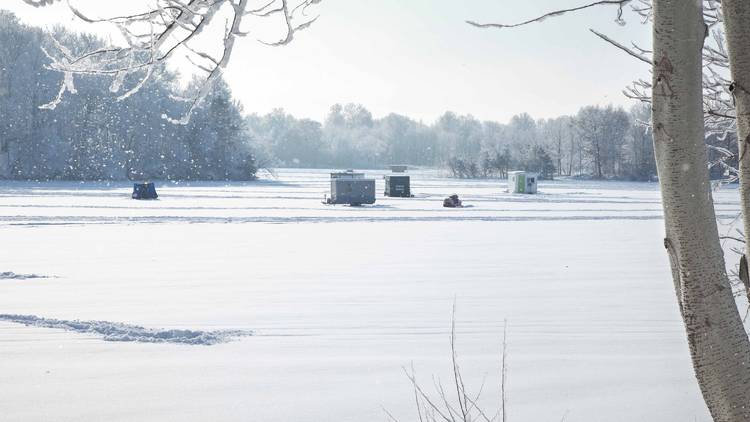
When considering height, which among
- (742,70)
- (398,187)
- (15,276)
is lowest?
(15,276)

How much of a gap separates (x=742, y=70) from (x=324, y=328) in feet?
20.1

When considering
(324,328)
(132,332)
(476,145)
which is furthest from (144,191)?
(476,145)

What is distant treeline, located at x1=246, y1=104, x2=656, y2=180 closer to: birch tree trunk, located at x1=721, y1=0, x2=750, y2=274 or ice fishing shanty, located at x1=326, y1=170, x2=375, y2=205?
ice fishing shanty, located at x1=326, y1=170, x2=375, y2=205

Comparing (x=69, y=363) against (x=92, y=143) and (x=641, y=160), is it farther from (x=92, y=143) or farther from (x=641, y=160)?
(x=641, y=160)

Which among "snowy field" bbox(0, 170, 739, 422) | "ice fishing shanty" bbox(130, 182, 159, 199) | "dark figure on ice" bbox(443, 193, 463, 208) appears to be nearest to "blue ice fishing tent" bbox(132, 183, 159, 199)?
"ice fishing shanty" bbox(130, 182, 159, 199)

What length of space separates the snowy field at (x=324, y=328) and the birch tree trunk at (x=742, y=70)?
10.2ft

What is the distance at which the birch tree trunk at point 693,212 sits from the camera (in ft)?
7.84

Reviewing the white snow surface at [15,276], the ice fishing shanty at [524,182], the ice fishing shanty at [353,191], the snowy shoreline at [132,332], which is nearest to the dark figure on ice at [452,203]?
the ice fishing shanty at [353,191]

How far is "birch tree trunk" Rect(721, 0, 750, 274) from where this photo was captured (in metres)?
2.30

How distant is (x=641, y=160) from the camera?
9075cm

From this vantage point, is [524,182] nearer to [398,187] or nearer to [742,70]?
[398,187]

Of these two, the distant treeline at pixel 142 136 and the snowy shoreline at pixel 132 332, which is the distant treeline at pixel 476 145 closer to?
the distant treeline at pixel 142 136

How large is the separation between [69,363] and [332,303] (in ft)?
12.1

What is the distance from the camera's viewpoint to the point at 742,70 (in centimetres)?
230
